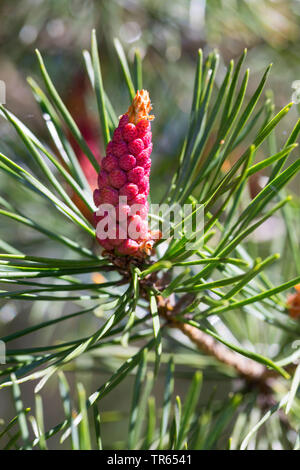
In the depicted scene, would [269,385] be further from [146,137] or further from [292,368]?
[146,137]

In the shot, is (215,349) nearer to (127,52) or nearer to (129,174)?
(129,174)

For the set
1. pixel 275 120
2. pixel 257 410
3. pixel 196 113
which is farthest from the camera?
pixel 257 410

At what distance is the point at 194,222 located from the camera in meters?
0.34

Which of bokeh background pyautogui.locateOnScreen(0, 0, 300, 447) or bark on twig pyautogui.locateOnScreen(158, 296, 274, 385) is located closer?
bark on twig pyautogui.locateOnScreen(158, 296, 274, 385)

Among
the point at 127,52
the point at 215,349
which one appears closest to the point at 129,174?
the point at 215,349

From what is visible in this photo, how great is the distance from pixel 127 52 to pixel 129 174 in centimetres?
57

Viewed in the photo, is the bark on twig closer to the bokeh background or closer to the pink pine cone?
the pink pine cone

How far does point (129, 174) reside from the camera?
1.17 feet

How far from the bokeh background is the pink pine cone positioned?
0.34 m

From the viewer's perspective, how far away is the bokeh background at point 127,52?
0.77 meters

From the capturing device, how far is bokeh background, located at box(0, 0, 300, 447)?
77 centimetres

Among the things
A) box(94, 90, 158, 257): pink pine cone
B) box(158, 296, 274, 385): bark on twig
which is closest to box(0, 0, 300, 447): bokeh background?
box(158, 296, 274, 385): bark on twig
